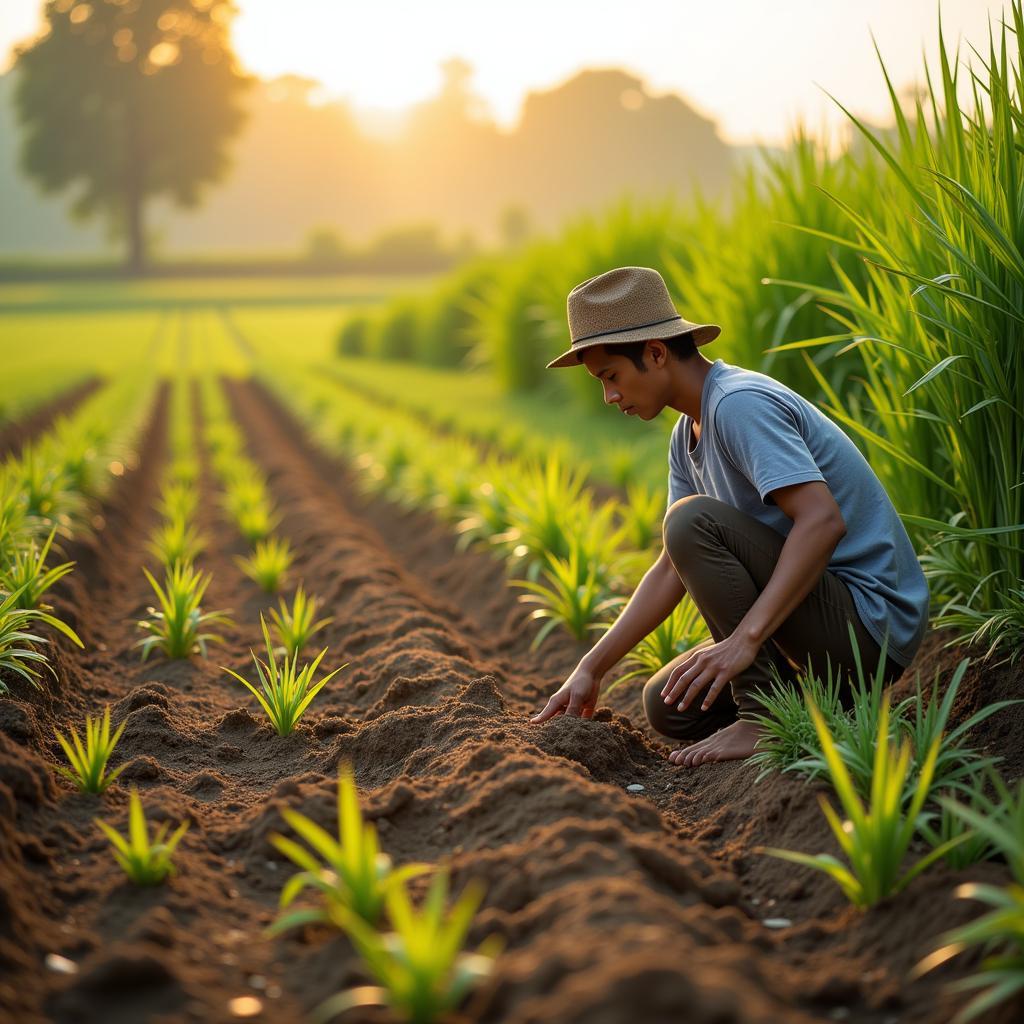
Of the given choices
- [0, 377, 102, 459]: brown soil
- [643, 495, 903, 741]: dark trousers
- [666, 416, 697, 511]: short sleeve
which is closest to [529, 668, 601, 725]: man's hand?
[643, 495, 903, 741]: dark trousers

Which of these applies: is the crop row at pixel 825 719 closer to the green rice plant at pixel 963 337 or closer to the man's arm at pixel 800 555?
the man's arm at pixel 800 555

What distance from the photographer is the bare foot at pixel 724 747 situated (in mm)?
2986

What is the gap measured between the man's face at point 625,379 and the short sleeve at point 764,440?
192mm

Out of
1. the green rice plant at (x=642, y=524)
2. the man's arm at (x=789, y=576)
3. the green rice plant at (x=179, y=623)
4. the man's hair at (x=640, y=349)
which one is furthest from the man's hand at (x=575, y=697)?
the green rice plant at (x=642, y=524)

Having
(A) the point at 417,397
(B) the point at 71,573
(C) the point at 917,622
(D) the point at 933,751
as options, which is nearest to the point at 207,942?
(D) the point at 933,751

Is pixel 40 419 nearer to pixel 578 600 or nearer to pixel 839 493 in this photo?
pixel 578 600

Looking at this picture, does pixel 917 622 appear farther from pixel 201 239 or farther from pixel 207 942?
pixel 201 239

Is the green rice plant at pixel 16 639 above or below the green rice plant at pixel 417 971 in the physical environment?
above

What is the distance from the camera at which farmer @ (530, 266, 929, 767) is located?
279 centimetres

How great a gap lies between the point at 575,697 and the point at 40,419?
10.9 meters

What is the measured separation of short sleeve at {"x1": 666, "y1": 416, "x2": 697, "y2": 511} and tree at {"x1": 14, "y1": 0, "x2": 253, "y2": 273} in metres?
56.0

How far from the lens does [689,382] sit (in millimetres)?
2934

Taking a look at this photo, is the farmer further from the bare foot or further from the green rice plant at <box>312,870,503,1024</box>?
the green rice plant at <box>312,870,503,1024</box>

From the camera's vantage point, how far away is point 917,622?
9.71 feet
